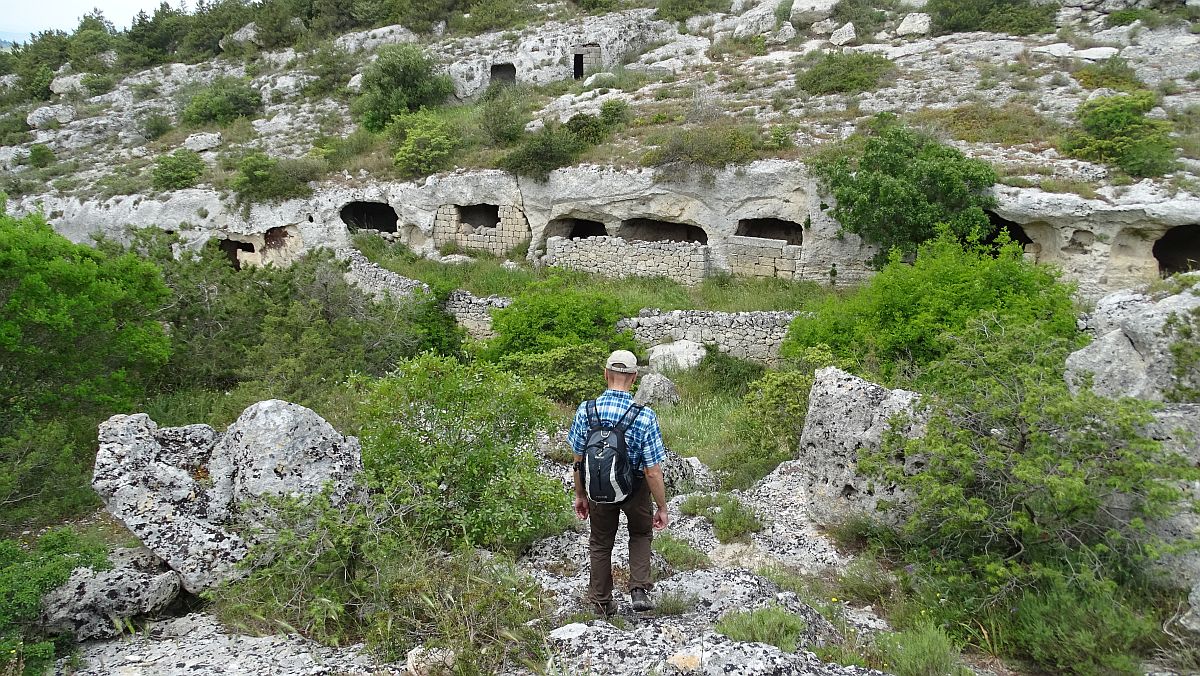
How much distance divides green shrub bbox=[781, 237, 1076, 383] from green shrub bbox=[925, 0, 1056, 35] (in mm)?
14124

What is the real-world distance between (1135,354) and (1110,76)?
1546 centimetres

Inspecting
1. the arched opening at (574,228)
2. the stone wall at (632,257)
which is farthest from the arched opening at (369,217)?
the stone wall at (632,257)

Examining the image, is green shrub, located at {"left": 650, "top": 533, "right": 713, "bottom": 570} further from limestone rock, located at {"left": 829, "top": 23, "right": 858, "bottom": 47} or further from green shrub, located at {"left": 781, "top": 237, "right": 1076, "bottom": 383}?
limestone rock, located at {"left": 829, "top": 23, "right": 858, "bottom": 47}

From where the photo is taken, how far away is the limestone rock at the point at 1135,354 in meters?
4.75

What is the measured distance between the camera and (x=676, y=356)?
42.7 feet

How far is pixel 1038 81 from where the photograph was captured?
16766 mm

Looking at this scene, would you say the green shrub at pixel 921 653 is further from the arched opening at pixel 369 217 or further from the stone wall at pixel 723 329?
the arched opening at pixel 369 217

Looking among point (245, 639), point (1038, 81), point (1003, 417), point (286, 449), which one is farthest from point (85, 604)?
point (1038, 81)

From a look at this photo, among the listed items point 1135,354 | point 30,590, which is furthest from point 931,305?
point 30,590

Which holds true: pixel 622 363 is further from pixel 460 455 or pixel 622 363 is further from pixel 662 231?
pixel 662 231

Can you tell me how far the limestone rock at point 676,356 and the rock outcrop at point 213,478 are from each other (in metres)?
8.18

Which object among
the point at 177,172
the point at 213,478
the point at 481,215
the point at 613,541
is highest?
the point at 177,172

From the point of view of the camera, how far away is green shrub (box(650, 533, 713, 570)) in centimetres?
526

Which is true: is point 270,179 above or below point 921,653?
above
